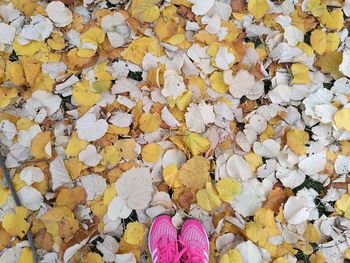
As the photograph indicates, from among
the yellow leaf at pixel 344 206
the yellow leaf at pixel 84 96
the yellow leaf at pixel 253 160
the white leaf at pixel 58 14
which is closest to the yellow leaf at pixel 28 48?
the white leaf at pixel 58 14

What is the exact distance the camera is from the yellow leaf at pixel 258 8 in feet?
6.13

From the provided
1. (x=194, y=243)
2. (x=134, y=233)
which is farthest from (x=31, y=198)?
(x=194, y=243)

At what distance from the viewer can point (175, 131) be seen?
5.81ft

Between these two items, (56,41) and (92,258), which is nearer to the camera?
(92,258)

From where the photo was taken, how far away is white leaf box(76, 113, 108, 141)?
68.3 inches

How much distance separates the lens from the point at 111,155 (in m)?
1.73

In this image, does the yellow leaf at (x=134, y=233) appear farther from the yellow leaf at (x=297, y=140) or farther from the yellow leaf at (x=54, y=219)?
the yellow leaf at (x=297, y=140)

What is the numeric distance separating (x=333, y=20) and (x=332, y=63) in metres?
0.17

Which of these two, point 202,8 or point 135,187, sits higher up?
point 202,8

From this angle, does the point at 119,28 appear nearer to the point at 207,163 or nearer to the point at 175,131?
the point at 175,131

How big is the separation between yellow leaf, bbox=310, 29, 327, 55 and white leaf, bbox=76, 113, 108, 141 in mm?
830

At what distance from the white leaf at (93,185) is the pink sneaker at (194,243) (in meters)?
0.32

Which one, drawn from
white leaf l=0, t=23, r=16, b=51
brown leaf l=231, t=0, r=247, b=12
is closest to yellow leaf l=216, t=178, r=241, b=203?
brown leaf l=231, t=0, r=247, b=12

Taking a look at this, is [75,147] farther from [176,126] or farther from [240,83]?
[240,83]
